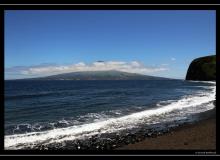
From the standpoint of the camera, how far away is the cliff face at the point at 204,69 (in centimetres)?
12525

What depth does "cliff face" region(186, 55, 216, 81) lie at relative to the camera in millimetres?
125250

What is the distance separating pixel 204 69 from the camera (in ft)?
437

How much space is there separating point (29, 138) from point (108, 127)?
5113 millimetres
